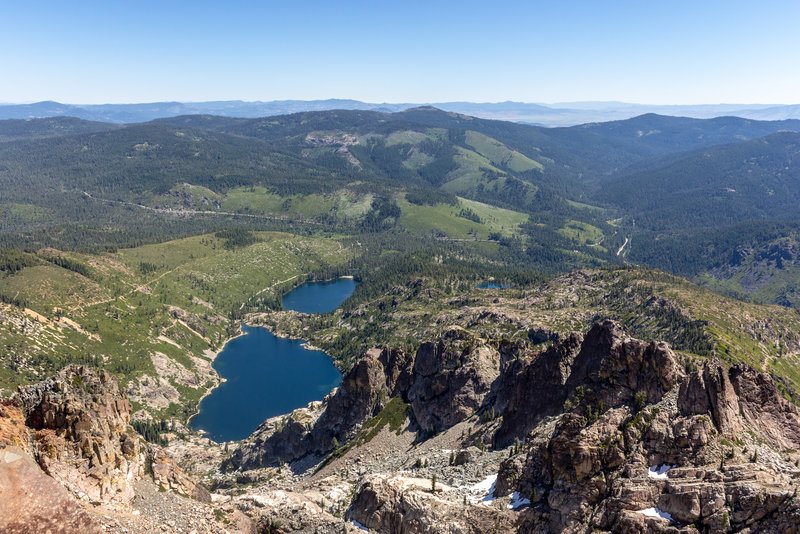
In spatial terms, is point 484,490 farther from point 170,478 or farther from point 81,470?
point 81,470

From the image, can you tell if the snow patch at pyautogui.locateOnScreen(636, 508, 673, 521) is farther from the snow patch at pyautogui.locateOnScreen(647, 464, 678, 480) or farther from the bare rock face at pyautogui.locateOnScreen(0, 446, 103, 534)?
the bare rock face at pyautogui.locateOnScreen(0, 446, 103, 534)

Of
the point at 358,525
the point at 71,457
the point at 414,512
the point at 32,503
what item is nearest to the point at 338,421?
the point at 358,525

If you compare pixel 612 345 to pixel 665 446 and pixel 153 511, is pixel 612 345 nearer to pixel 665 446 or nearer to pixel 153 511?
pixel 665 446

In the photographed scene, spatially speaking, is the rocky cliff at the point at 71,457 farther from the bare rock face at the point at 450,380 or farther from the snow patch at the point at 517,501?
the bare rock face at the point at 450,380

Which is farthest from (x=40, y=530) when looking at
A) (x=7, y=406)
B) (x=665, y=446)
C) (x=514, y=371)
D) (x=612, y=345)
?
(x=514, y=371)

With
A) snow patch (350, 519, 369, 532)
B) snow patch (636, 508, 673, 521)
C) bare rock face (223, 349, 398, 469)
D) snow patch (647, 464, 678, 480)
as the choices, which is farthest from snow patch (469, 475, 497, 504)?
bare rock face (223, 349, 398, 469)

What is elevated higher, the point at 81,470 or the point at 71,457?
the point at 71,457
